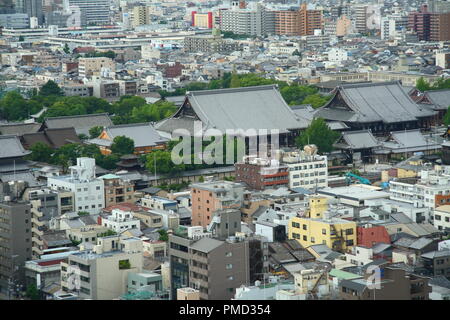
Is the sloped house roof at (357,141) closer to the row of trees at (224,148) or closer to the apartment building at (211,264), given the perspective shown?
the row of trees at (224,148)

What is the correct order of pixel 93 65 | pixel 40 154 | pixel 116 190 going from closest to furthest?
1. pixel 116 190
2. pixel 40 154
3. pixel 93 65

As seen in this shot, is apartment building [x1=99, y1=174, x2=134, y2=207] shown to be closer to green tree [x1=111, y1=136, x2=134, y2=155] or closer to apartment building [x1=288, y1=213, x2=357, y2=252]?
green tree [x1=111, y1=136, x2=134, y2=155]

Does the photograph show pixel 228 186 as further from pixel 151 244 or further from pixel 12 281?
pixel 12 281

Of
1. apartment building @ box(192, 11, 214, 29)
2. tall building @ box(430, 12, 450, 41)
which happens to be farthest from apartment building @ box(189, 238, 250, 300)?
apartment building @ box(192, 11, 214, 29)

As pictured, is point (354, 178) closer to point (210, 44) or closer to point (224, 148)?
point (224, 148)

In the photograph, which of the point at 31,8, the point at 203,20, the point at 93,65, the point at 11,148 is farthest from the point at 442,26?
the point at 11,148

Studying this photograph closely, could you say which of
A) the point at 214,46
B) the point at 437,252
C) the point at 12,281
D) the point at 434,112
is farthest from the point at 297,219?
the point at 214,46
